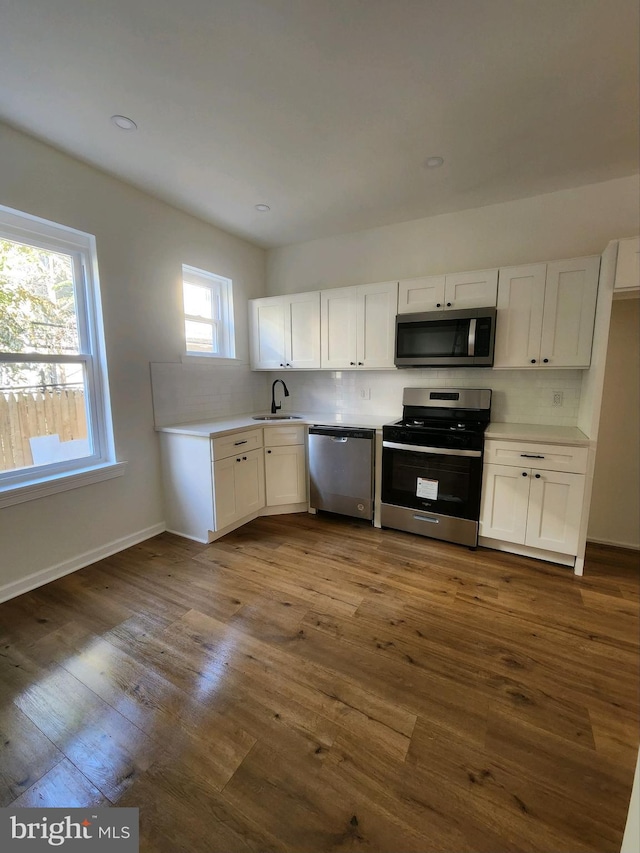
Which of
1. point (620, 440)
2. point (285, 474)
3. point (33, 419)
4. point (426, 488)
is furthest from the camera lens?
point (285, 474)

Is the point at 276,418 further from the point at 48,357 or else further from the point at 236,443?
the point at 48,357

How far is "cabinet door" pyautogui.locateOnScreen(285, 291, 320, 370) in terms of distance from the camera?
3.46 metres

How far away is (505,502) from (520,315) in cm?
140

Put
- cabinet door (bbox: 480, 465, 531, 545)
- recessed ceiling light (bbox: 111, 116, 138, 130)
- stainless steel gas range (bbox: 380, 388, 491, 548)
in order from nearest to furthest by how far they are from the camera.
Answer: recessed ceiling light (bbox: 111, 116, 138, 130)
cabinet door (bbox: 480, 465, 531, 545)
stainless steel gas range (bbox: 380, 388, 491, 548)

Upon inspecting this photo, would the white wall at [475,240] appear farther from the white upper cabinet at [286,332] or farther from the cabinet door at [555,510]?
the cabinet door at [555,510]

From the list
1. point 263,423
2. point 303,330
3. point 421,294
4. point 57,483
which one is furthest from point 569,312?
point 57,483

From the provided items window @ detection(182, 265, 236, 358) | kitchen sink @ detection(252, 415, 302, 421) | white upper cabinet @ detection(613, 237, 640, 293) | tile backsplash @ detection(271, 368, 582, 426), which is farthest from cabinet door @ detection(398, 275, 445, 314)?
window @ detection(182, 265, 236, 358)

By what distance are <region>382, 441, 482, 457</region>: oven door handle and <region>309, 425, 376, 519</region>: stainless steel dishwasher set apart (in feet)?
0.60

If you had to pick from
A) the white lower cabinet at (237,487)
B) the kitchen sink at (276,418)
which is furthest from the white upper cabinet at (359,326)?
the white lower cabinet at (237,487)

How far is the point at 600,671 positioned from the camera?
1.60 m

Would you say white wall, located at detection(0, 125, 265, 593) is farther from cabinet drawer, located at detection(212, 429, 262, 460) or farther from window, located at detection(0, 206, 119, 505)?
cabinet drawer, located at detection(212, 429, 262, 460)

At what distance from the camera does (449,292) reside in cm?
284

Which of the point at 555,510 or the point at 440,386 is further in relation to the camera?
the point at 440,386

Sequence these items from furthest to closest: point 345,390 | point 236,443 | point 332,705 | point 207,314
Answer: point 345,390 → point 207,314 → point 236,443 → point 332,705
